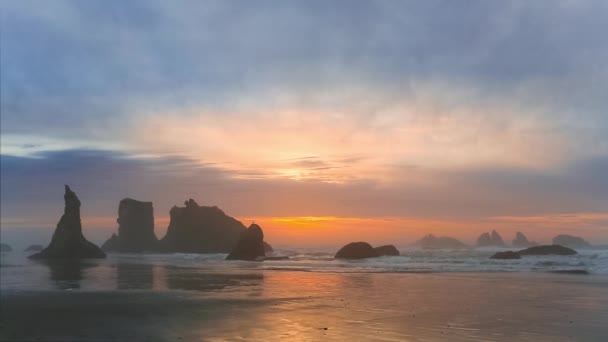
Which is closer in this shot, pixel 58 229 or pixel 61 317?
pixel 61 317

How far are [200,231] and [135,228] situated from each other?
1072 inches

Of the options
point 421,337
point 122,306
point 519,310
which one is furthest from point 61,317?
point 519,310

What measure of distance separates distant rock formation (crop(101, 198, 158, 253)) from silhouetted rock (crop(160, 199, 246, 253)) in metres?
5.83

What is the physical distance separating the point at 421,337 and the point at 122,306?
1384 centimetres

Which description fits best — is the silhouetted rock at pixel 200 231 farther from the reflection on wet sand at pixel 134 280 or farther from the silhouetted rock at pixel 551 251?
the reflection on wet sand at pixel 134 280

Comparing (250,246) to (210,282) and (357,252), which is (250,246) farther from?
(210,282)

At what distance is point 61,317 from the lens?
18422mm

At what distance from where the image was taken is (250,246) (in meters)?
93.9

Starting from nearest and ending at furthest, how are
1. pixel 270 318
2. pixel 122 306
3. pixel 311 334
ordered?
pixel 311 334
pixel 270 318
pixel 122 306

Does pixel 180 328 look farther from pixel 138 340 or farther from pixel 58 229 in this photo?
pixel 58 229

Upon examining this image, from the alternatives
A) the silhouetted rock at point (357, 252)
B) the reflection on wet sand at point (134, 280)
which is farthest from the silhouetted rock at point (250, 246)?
the reflection on wet sand at point (134, 280)

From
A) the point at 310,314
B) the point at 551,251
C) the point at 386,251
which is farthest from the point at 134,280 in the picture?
the point at 386,251

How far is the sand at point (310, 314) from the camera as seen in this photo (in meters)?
15.0

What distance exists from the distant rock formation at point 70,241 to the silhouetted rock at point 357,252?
5754cm
